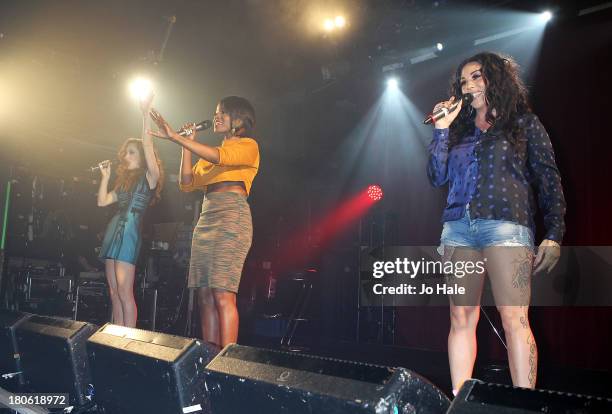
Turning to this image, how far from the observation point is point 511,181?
181cm

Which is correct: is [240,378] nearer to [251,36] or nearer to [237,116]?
[237,116]

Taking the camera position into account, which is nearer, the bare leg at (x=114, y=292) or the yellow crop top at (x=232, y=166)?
the yellow crop top at (x=232, y=166)

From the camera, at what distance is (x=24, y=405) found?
224 centimetres

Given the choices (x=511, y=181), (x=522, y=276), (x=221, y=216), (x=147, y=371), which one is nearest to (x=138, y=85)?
(x=221, y=216)

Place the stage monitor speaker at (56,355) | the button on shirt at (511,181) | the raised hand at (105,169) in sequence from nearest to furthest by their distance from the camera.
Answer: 1. the button on shirt at (511,181)
2. the stage monitor speaker at (56,355)
3. the raised hand at (105,169)

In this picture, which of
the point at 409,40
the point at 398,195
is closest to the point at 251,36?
the point at 409,40

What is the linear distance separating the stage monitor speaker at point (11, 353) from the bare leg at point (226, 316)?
1045 mm

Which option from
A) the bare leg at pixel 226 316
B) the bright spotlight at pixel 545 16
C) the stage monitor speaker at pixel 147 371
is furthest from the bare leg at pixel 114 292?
the bright spotlight at pixel 545 16

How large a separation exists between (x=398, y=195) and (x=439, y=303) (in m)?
1.67

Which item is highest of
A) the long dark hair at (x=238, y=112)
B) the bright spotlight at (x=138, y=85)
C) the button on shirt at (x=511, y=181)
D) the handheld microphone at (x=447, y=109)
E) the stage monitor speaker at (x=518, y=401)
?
the bright spotlight at (x=138, y=85)

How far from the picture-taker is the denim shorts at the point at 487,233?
1756 mm

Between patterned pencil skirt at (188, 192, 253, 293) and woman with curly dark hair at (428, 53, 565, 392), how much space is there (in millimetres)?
1034

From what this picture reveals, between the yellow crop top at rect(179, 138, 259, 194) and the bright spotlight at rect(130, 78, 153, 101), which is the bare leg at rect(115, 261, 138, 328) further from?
the bright spotlight at rect(130, 78, 153, 101)

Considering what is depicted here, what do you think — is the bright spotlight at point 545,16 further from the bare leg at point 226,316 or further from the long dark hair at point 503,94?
the bare leg at point 226,316
